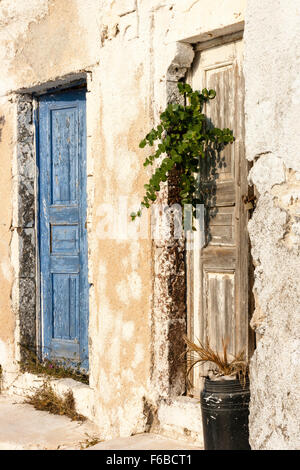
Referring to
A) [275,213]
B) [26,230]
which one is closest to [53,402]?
[26,230]

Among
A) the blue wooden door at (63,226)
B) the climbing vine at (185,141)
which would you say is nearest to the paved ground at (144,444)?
the blue wooden door at (63,226)

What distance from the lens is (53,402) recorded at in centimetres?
571

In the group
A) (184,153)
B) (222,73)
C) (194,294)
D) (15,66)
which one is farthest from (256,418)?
(15,66)

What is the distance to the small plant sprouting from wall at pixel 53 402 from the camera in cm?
555

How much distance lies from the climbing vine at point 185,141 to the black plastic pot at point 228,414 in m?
1.27

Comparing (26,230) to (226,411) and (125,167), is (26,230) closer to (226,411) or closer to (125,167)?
(125,167)

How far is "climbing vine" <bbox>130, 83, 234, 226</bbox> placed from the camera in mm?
4535

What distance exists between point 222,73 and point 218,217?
2.97 ft

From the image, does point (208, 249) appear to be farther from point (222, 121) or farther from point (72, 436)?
point (72, 436)

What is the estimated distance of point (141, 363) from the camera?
16.0 ft

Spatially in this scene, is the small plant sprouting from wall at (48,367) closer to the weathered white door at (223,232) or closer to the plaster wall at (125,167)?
the plaster wall at (125,167)

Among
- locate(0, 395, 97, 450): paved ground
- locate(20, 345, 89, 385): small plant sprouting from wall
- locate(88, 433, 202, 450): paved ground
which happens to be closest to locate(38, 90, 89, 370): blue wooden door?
locate(20, 345, 89, 385): small plant sprouting from wall

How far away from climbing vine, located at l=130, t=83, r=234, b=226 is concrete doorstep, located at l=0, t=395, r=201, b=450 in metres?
1.50

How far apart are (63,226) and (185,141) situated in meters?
1.84
